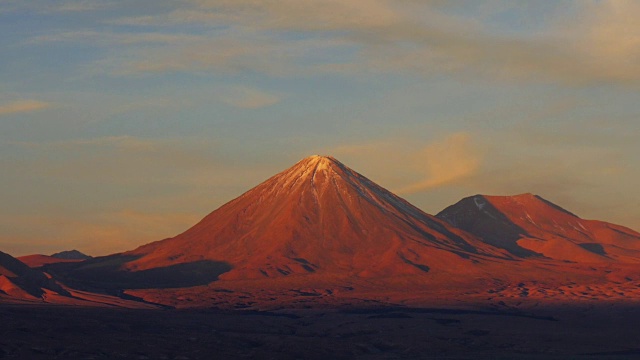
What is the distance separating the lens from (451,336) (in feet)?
639

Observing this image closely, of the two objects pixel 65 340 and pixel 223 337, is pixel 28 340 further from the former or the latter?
pixel 223 337

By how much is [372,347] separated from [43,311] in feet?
179

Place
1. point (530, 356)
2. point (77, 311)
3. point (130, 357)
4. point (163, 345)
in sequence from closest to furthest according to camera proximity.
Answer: point (130, 357) → point (163, 345) → point (530, 356) → point (77, 311)

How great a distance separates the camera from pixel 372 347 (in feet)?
614

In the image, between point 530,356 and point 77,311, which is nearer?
point 530,356

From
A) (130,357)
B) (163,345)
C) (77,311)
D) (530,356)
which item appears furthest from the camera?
(77,311)

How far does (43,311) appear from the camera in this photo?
186500mm

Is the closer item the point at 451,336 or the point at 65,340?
the point at 65,340

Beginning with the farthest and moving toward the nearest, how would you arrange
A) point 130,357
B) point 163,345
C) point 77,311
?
point 77,311 < point 163,345 < point 130,357

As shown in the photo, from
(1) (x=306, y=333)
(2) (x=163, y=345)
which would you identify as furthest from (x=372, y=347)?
(2) (x=163, y=345)

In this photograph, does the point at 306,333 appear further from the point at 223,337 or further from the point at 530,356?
the point at 530,356

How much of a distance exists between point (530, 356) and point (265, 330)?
4530 cm

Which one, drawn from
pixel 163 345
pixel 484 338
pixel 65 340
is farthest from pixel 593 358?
pixel 65 340

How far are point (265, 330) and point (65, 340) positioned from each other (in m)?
41.2
